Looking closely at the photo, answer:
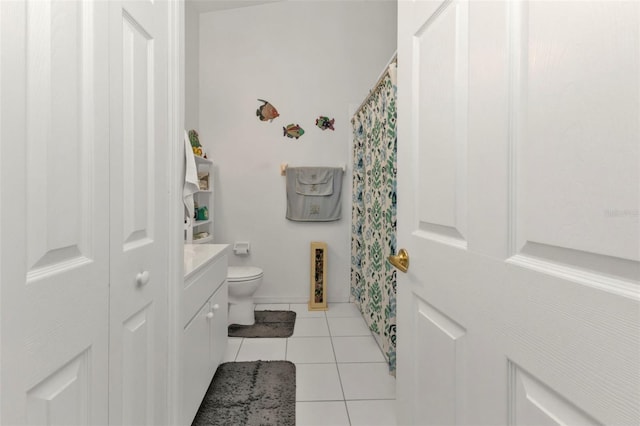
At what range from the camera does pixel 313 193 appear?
292cm

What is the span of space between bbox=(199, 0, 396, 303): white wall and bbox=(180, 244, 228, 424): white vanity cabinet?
1177 mm

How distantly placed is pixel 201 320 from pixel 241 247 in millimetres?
1604

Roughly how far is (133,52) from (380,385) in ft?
5.90

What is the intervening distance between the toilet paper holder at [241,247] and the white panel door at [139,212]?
6.34 feet

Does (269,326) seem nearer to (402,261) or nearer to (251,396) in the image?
(251,396)

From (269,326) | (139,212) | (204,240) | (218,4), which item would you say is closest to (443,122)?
(139,212)

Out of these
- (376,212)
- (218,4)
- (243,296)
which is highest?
(218,4)

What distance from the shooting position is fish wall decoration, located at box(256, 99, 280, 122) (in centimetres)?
296

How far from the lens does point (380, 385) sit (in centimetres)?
172

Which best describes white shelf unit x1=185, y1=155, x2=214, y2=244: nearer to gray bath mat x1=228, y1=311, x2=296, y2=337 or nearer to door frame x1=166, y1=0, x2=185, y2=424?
gray bath mat x1=228, y1=311, x2=296, y2=337

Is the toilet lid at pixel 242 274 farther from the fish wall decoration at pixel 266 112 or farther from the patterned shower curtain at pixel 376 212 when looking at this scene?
the fish wall decoration at pixel 266 112

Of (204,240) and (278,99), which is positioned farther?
(278,99)

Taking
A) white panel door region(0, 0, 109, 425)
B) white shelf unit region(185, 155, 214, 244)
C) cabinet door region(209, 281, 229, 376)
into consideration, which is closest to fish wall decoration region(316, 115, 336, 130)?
white shelf unit region(185, 155, 214, 244)

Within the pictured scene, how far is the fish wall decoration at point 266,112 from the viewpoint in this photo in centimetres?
296
